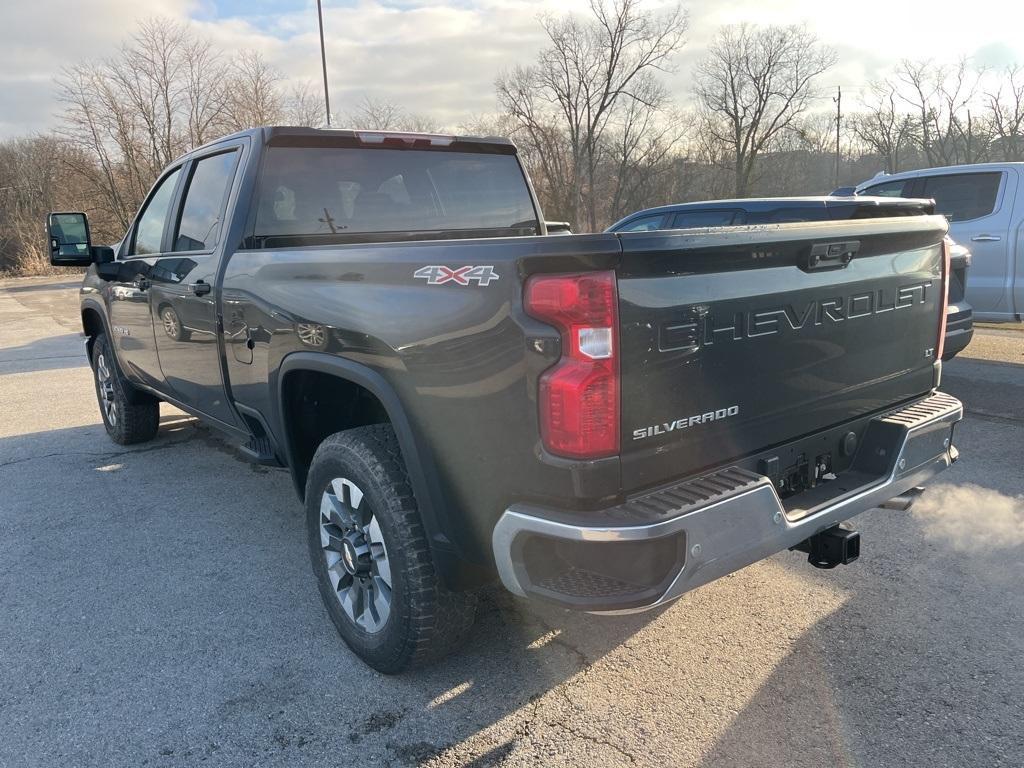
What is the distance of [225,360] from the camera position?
361 centimetres

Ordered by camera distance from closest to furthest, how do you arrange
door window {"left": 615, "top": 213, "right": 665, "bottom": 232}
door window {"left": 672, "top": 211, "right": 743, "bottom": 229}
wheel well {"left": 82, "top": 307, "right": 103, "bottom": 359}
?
wheel well {"left": 82, "top": 307, "right": 103, "bottom": 359} < door window {"left": 672, "top": 211, "right": 743, "bottom": 229} < door window {"left": 615, "top": 213, "right": 665, "bottom": 232}

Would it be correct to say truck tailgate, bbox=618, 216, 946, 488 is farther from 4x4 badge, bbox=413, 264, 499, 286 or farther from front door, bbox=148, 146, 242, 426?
front door, bbox=148, 146, 242, 426

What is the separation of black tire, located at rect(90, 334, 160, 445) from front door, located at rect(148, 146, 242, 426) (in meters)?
1.33

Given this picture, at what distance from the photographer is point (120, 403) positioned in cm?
569

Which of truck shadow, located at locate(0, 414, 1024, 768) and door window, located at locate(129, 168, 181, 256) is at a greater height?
door window, located at locate(129, 168, 181, 256)

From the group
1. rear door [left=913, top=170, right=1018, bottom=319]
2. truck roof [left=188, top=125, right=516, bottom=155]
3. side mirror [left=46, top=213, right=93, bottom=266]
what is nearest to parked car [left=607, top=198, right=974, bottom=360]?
rear door [left=913, top=170, right=1018, bottom=319]

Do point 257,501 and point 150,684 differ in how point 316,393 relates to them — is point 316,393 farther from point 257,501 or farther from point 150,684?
point 257,501

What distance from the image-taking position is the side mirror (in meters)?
5.04

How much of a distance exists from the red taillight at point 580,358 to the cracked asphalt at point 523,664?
1.08 meters

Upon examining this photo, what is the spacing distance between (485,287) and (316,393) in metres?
1.35

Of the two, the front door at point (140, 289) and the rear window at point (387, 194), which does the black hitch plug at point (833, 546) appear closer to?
the rear window at point (387, 194)

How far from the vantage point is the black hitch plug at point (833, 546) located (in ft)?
8.44

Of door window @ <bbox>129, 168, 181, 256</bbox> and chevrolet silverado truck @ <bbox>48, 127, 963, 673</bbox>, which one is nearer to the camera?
chevrolet silverado truck @ <bbox>48, 127, 963, 673</bbox>

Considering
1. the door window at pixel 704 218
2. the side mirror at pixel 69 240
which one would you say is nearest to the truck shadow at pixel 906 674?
the door window at pixel 704 218
